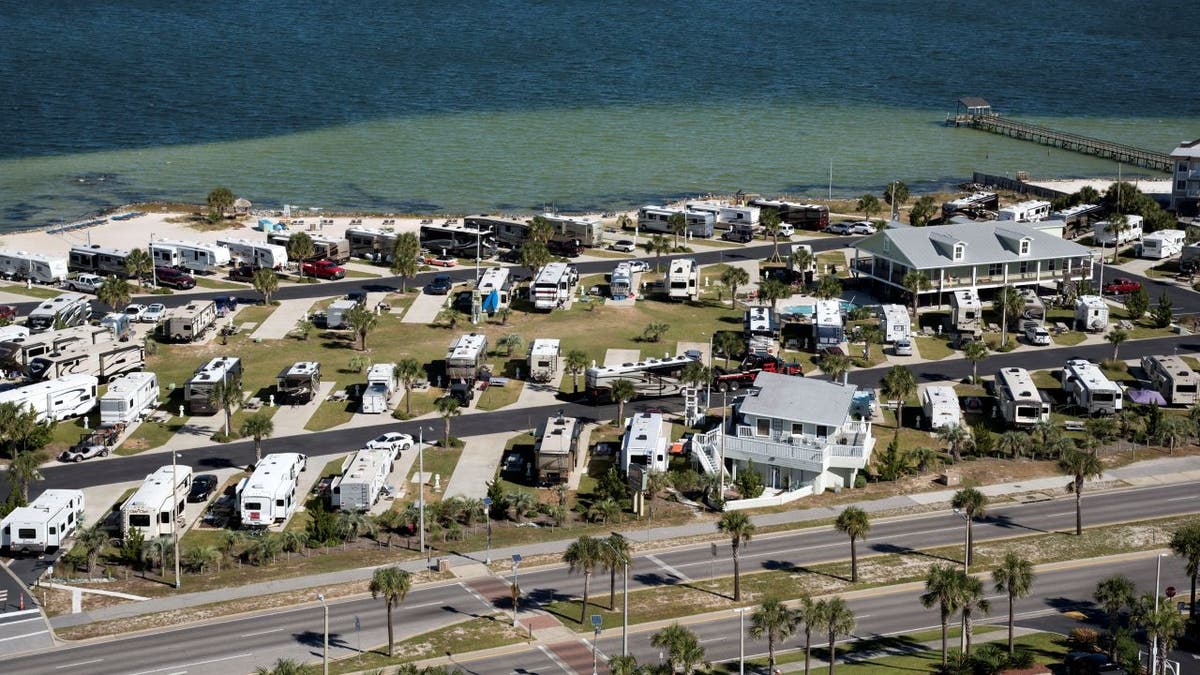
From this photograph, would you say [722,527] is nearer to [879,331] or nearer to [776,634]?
[776,634]

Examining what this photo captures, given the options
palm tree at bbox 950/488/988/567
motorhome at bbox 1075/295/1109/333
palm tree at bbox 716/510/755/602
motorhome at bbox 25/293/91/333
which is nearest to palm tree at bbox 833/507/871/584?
palm tree at bbox 716/510/755/602

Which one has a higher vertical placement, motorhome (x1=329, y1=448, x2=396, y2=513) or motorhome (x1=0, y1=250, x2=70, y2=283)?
motorhome (x1=0, y1=250, x2=70, y2=283)

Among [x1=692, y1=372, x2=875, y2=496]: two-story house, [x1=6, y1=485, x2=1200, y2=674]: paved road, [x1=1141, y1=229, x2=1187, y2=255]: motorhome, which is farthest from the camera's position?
[x1=1141, y1=229, x2=1187, y2=255]: motorhome

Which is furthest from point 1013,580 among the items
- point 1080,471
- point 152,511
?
point 152,511

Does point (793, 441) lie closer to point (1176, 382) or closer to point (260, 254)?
point (1176, 382)

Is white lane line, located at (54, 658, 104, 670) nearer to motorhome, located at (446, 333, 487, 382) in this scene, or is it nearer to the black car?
the black car

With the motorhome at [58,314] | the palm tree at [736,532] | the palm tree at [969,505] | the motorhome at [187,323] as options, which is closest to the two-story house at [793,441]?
the palm tree at [969,505]
